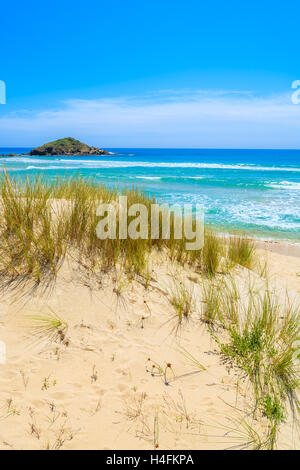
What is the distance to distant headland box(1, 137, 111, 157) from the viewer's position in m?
59.0

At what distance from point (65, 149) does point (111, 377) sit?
65.2m

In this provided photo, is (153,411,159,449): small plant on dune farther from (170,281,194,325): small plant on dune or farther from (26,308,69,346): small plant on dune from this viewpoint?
(170,281,194,325): small plant on dune

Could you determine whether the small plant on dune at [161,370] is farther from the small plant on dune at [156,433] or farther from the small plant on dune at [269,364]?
the small plant on dune at [269,364]

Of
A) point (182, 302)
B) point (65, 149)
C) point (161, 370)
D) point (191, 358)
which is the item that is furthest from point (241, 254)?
point (65, 149)

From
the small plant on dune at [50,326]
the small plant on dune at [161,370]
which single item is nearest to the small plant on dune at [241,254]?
the small plant on dune at [161,370]

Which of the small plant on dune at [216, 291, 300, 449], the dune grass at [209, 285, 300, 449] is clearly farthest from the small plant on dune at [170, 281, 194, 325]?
the small plant on dune at [216, 291, 300, 449]

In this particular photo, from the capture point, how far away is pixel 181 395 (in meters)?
2.52

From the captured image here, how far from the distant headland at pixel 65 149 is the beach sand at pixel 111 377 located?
61561mm

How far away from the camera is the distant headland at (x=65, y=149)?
5903 centimetres

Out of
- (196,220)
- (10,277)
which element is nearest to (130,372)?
(10,277)

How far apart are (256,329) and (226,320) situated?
0.61 metres

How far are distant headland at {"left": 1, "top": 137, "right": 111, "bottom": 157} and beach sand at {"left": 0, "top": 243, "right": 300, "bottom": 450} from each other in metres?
61.6

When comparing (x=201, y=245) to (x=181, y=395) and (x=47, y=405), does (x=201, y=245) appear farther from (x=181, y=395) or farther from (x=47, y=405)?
(x=47, y=405)
